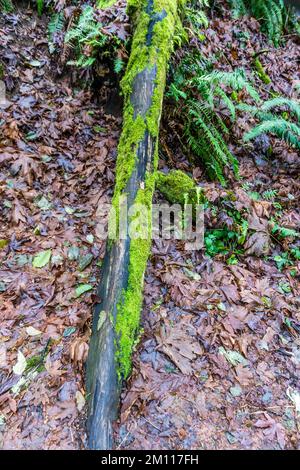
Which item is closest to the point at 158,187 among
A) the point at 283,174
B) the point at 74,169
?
the point at 74,169

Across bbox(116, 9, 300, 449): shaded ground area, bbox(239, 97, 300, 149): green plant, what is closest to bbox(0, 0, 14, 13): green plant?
bbox(116, 9, 300, 449): shaded ground area

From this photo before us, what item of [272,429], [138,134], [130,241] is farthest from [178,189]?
[272,429]

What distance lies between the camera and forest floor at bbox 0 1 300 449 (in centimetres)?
250

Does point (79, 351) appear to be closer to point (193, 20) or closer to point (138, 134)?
point (138, 134)

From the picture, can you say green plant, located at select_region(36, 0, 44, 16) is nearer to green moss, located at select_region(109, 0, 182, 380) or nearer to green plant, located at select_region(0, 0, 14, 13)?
A: green plant, located at select_region(0, 0, 14, 13)

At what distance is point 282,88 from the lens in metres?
5.69

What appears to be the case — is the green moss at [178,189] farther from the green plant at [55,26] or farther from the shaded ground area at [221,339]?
the green plant at [55,26]

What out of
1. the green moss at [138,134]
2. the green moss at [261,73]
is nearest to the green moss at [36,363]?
the green moss at [138,134]

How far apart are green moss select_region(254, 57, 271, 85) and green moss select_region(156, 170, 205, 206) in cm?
302

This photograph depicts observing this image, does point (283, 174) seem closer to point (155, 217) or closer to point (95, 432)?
point (155, 217)

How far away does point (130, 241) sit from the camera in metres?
2.90

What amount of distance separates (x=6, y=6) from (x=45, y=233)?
11.4ft

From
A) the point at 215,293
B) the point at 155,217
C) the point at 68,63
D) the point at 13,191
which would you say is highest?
the point at 68,63
